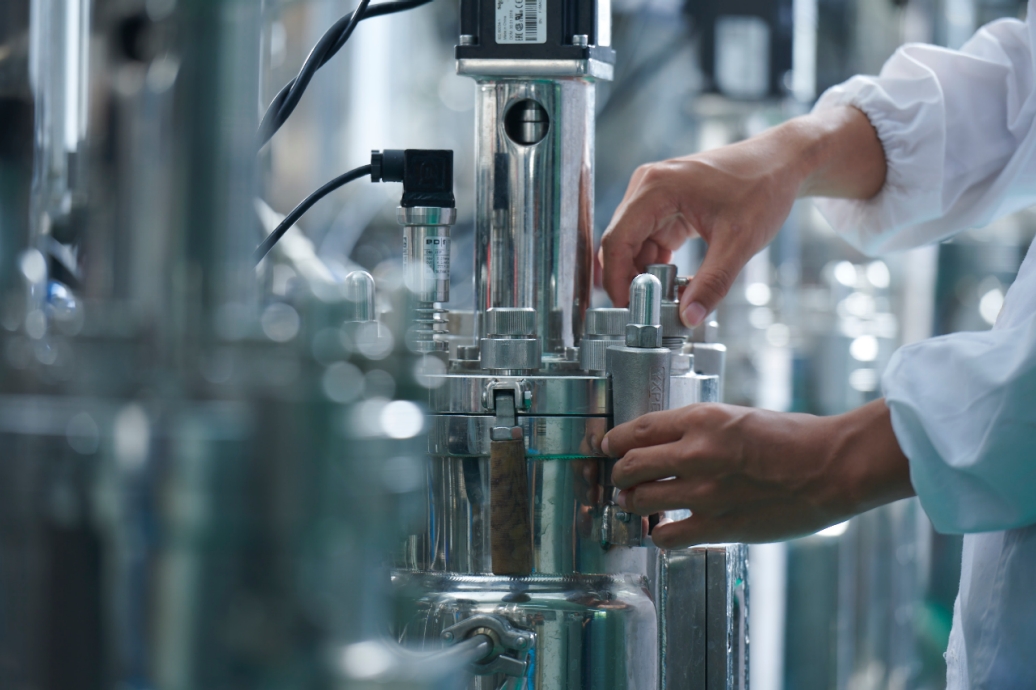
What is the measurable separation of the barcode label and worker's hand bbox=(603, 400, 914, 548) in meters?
0.25

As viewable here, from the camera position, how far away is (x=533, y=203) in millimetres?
650

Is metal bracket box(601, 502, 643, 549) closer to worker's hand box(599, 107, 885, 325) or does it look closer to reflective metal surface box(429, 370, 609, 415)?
reflective metal surface box(429, 370, 609, 415)

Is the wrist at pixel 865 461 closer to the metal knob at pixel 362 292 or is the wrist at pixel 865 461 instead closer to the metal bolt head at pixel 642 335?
the metal bolt head at pixel 642 335

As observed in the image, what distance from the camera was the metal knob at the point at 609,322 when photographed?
61cm

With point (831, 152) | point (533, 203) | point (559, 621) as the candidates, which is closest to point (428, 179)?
point (533, 203)

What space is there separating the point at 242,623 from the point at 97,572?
46 mm

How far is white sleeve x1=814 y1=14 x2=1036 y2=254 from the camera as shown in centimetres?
86

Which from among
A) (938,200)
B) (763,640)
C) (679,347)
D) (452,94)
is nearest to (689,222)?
(679,347)

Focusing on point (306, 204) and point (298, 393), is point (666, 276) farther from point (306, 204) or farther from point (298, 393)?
point (298, 393)

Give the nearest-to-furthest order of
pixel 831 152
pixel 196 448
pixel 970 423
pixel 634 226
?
pixel 196 448 < pixel 970 423 < pixel 634 226 < pixel 831 152

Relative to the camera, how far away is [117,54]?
326 millimetres

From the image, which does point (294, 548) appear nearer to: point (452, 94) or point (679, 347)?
point (679, 347)

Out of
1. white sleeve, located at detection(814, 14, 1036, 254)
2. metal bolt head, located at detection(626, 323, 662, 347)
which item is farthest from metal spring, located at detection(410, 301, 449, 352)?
white sleeve, located at detection(814, 14, 1036, 254)

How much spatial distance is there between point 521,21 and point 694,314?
0.73 feet
